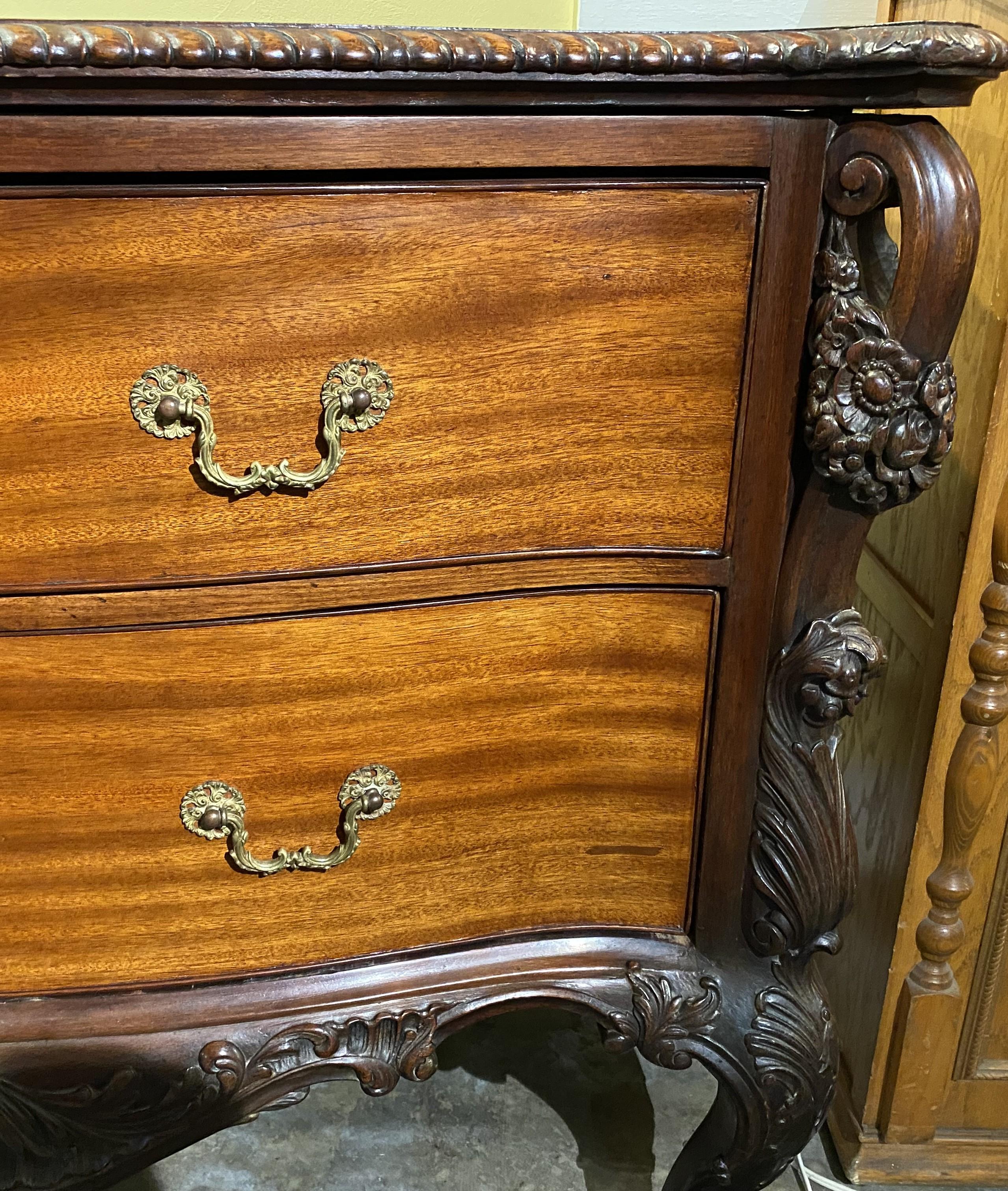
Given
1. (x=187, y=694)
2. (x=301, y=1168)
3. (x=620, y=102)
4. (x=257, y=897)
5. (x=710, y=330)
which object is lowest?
(x=301, y=1168)

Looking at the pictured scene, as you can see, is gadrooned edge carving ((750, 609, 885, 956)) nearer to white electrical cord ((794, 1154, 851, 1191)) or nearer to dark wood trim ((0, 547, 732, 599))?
dark wood trim ((0, 547, 732, 599))

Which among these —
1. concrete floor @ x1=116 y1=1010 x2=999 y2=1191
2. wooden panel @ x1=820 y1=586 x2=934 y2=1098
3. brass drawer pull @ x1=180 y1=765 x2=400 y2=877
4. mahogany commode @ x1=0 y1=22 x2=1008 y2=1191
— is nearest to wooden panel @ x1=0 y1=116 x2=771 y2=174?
mahogany commode @ x1=0 y1=22 x2=1008 y2=1191

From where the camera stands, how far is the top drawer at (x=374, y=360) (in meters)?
0.52

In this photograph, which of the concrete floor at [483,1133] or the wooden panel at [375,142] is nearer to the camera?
the wooden panel at [375,142]

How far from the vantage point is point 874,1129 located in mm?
1071

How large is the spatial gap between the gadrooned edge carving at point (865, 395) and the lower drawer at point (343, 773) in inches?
4.5

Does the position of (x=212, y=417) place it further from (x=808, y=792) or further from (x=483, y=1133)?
(x=483, y=1133)

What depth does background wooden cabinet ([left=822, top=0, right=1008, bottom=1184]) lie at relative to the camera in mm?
874

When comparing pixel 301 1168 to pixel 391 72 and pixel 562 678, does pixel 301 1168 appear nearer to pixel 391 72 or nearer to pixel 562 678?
pixel 562 678

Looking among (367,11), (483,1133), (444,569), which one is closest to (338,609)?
(444,569)

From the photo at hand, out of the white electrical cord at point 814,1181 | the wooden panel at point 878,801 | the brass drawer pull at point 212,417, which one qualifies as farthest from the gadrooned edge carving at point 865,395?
the white electrical cord at point 814,1181

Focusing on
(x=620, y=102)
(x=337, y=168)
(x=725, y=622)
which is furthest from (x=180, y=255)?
(x=725, y=622)

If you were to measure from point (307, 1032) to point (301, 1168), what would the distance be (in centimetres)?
48

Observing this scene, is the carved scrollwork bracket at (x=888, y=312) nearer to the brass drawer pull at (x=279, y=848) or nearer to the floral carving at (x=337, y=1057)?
the brass drawer pull at (x=279, y=848)
